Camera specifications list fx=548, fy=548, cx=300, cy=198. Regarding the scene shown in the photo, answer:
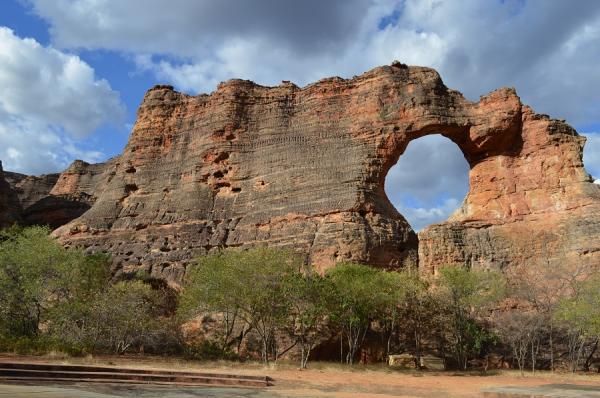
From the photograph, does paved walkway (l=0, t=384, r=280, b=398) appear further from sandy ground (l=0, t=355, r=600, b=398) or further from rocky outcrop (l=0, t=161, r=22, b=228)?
rocky outcrop (l=0, t=161, r=22, b=228)

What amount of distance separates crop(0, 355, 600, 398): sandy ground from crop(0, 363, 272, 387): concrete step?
154cm

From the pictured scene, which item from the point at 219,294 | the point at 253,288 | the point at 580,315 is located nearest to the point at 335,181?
the point at 253,288

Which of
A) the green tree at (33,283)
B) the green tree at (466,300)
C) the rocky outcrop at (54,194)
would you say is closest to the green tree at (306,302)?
the green tree at (466,300)

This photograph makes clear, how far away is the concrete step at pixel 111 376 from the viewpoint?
1750 centimetres

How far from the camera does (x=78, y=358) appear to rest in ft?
85.2

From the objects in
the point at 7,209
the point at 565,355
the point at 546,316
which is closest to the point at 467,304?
the point at 546,316

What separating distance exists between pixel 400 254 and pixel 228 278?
1755cm

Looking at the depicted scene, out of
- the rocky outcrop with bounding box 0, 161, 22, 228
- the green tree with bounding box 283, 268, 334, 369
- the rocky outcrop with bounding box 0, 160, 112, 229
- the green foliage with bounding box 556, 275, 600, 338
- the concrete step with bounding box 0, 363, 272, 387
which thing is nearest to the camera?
the concrete step with bounding box 0, 363, 272, 387

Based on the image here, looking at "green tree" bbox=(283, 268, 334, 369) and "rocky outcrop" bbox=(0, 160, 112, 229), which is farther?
"rocky outcrop" bbox=(0, 160, 112, 229)

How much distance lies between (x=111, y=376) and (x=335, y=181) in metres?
30.6

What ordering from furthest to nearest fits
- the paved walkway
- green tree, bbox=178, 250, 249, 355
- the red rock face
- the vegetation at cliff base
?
the red rock face
green tree, bbox=178, 250, 249, 355
the vegetation at cliff base
the paved walkway

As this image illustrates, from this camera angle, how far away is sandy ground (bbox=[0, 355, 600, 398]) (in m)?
21.6

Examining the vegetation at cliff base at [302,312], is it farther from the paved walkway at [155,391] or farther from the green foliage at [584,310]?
the paved walkway at [155,391]

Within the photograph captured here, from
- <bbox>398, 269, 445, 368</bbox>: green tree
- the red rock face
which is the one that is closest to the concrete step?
<bbox>398, 269, 445, 368</bbox>: green tree
